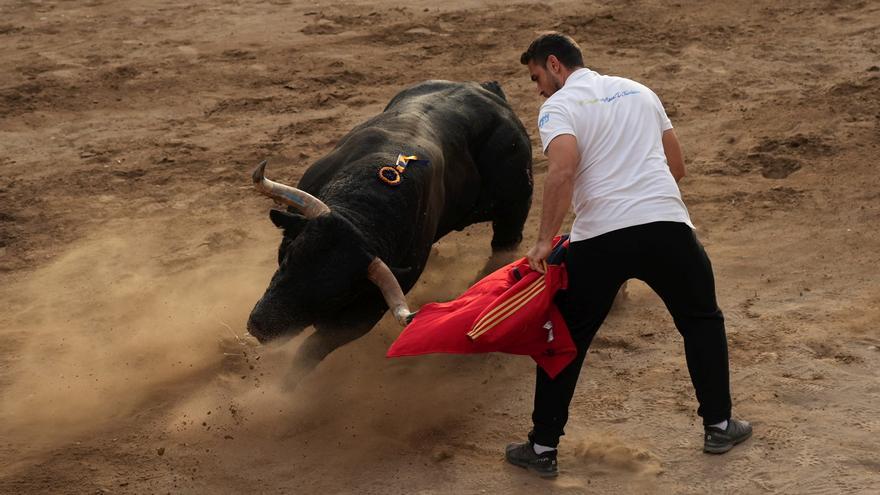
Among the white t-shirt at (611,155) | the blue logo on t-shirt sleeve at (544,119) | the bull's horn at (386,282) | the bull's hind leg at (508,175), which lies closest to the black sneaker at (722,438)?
the white t-shirt at (611,155)

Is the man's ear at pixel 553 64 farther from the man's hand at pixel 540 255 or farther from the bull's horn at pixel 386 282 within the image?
the bull's horn at pixel 386 282

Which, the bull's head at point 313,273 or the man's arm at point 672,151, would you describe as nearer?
the man's arm at point 672,151

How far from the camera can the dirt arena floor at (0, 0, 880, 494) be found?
6.18 m

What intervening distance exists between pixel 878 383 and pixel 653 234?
2023 millimetres

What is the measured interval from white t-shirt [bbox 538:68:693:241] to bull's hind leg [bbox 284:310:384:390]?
1763 mm

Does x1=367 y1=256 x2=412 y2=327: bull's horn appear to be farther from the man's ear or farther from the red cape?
the man's ear

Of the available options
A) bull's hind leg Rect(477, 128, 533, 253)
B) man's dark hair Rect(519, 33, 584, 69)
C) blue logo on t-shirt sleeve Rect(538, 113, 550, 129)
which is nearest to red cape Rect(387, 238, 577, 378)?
blue logo on t-shirt sleeve Rect(538, 113, 550, 129)

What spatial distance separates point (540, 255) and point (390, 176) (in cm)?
170

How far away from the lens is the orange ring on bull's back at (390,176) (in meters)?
6.80

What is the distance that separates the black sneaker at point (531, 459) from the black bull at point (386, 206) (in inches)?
39.2

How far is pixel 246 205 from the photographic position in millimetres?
9758

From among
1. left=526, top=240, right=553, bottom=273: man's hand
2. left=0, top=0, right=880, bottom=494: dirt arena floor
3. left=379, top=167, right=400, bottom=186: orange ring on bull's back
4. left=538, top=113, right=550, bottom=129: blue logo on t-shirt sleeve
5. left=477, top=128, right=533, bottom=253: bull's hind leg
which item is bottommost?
left=0, top=0, right=880, bottom=494: dirt arena floor

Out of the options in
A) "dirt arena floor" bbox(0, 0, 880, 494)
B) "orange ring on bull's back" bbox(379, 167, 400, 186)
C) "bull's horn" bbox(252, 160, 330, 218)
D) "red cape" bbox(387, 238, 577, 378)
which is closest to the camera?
"red cape" bbox(387, 238, 577, 378)

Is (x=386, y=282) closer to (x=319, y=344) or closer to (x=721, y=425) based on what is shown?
(x=319, y=344)
